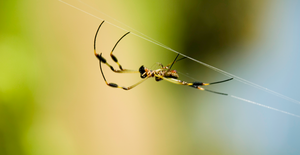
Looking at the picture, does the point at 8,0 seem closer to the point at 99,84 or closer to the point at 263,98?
the point at 99,84

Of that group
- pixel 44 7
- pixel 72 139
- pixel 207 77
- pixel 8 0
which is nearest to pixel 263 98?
pixel 207 77

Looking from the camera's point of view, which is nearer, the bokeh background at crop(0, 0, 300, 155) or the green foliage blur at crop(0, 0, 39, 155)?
the bokeh background at crop(0, 0, 300, 155)

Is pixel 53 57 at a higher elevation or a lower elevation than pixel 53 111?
higher

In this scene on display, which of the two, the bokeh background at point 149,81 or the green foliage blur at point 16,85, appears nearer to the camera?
the bokeh background at point 149,81

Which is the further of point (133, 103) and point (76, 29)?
point (133, 103)

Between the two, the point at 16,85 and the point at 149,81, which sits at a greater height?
the point at 149,81

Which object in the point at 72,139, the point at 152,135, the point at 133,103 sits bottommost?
the point at 72,139

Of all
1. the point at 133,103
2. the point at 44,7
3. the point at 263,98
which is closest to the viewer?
the point at 263,98

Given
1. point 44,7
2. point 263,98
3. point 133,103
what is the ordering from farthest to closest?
1. point 133,103
2. point 44,7
3. point 263,98
